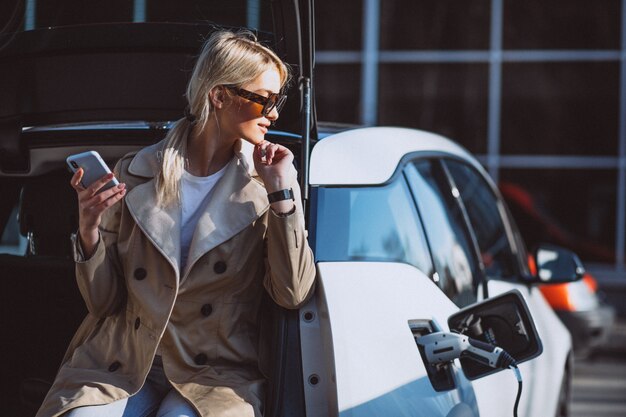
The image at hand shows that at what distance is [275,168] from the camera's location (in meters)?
2.77

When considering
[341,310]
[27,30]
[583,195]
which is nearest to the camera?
[341,310]

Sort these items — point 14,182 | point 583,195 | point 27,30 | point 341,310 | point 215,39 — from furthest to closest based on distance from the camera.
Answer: point 583,195
point 14,182
point 27,30
point 215,39
point 341,310

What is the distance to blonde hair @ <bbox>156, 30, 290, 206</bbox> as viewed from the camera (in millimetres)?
2908

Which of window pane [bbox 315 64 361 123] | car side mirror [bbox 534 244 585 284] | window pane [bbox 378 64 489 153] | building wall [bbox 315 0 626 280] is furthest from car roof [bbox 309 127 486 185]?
window pane [bbox 315 64 361 123]

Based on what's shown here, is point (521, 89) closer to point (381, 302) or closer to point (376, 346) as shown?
point (381, 302)

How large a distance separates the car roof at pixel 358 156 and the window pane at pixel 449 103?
398 inches

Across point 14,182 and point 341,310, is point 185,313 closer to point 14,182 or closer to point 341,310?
point 341,310

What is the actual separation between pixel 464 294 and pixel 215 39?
118 centimetres

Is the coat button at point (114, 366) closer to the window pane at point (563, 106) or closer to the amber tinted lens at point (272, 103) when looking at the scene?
the amber tinted lens at point (272, 103)

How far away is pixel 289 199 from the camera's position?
274 cm

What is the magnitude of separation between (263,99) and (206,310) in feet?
1.89

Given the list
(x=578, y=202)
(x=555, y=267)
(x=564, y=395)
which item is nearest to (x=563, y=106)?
(x=578, y=202)

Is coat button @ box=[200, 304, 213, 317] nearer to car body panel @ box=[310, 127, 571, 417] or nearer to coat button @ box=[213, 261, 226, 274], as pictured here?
coat button @ box=[213, 261, 226, 274]

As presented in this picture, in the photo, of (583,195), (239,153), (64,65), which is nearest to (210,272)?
(239,153)
